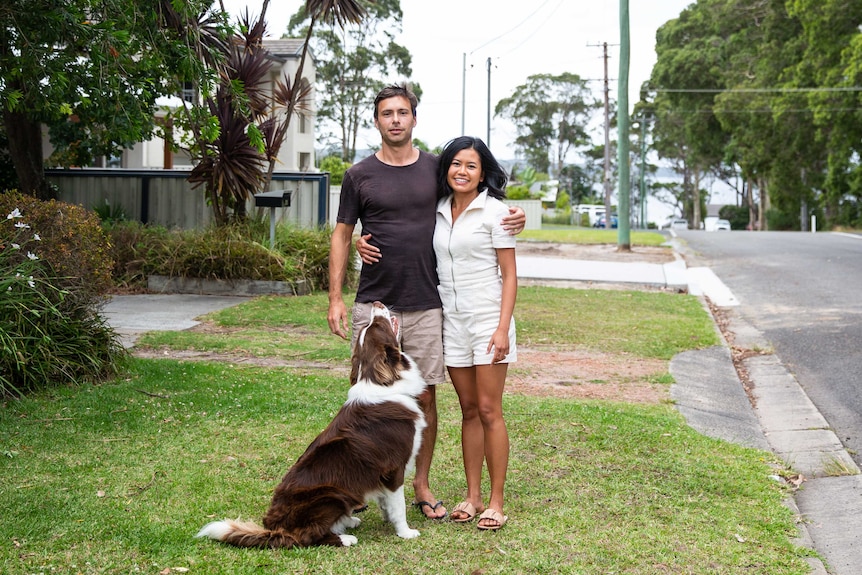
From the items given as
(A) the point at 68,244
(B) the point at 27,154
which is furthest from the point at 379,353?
(B) the point at 27,154

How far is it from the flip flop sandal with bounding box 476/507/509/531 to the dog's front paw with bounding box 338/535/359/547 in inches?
26.5

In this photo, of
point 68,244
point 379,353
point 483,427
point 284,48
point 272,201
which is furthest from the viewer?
point 284,48

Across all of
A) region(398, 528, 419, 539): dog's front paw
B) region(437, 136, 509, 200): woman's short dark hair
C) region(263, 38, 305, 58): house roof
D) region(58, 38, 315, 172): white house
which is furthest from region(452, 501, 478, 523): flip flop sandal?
region(263, 38, 305, 58): house roof

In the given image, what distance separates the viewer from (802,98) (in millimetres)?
42906

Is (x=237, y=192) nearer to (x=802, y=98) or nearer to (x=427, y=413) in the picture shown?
(x=427, y=413)

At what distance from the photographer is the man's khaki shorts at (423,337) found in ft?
15.7

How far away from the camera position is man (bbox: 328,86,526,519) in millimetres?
4742

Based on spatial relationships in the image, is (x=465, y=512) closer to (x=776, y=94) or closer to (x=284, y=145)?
(x=284, y=145)

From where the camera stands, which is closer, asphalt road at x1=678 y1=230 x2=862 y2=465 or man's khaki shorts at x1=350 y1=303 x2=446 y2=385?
man's khaki shorts at x1=350 y1=303 x2=446 y2=385

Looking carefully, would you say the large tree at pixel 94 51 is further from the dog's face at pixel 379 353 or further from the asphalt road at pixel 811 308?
the asphalt road at pixel 811 308

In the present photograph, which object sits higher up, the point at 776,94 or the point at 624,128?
the point at 776,94

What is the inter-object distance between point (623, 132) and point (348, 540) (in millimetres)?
23069

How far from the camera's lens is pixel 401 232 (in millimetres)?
4746

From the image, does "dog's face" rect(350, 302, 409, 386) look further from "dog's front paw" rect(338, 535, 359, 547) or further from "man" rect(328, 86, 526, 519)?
"dog's front paw" rect(338, 535, 359, 547)
